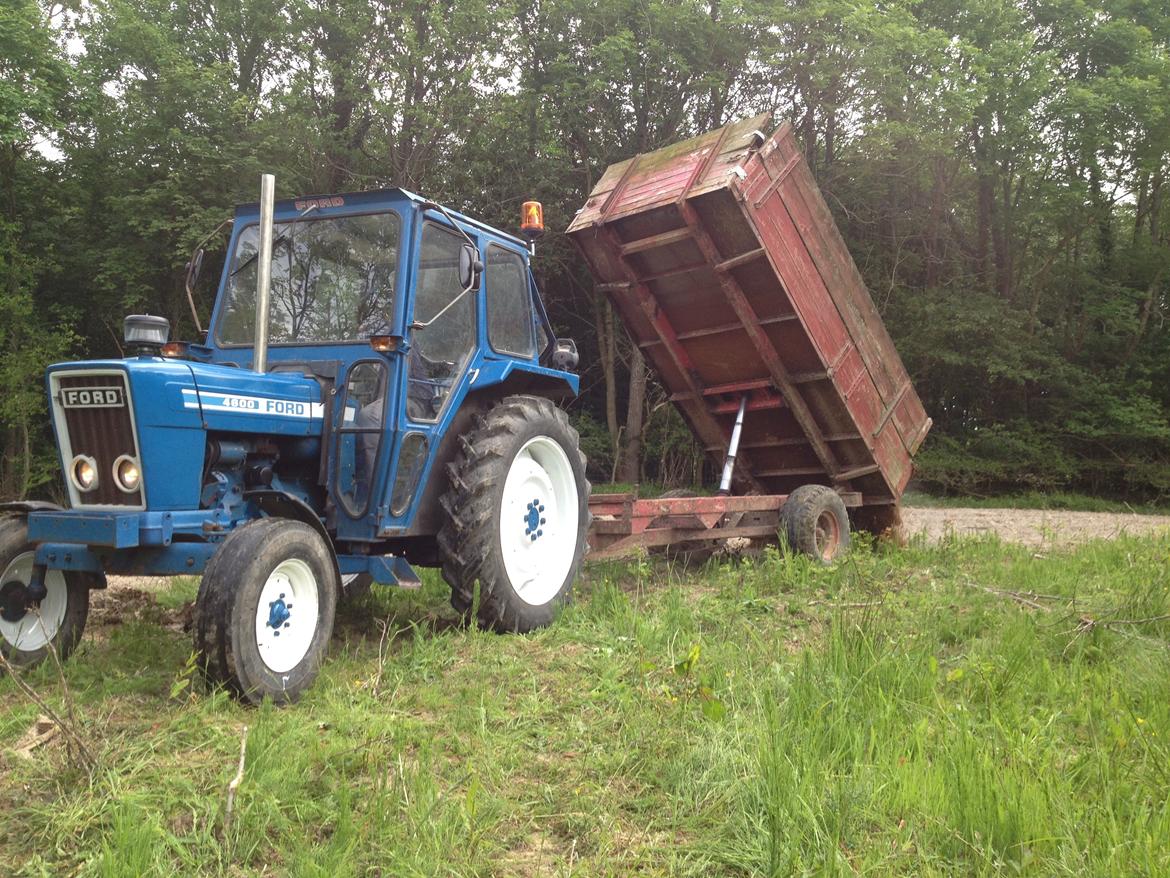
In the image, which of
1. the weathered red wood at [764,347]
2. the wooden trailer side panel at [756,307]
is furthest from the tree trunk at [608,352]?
the weathered red wood at [764,347]

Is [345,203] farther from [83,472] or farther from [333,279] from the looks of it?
[83,472]

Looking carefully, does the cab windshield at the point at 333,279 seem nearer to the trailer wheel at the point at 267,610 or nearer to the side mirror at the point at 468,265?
the side mirror at the point at 468,265

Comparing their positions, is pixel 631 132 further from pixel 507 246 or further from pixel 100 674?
pixel 100 674

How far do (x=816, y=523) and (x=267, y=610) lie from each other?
4.50 metres

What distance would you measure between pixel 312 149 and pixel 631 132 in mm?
5454

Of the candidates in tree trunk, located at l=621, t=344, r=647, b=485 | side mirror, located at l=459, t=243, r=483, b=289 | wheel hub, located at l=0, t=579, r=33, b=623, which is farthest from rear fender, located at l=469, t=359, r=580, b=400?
tree trunk, located at l=621, t=344, r=647, b=485

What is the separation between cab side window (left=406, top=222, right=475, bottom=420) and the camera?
14.5 ft

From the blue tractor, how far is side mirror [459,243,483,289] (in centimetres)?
1

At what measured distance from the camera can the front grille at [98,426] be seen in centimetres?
353

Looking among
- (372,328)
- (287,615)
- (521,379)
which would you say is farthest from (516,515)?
(287,615)

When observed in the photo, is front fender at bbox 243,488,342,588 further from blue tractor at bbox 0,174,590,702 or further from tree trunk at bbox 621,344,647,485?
tree trunk at bbox 621,344,647,485

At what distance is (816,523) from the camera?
263 inches

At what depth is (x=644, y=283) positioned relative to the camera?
22.7 ft

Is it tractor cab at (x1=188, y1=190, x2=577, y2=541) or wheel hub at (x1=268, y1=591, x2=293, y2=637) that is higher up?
tractor cab at (x1=188, y1=190, x2=577, y2=541)
